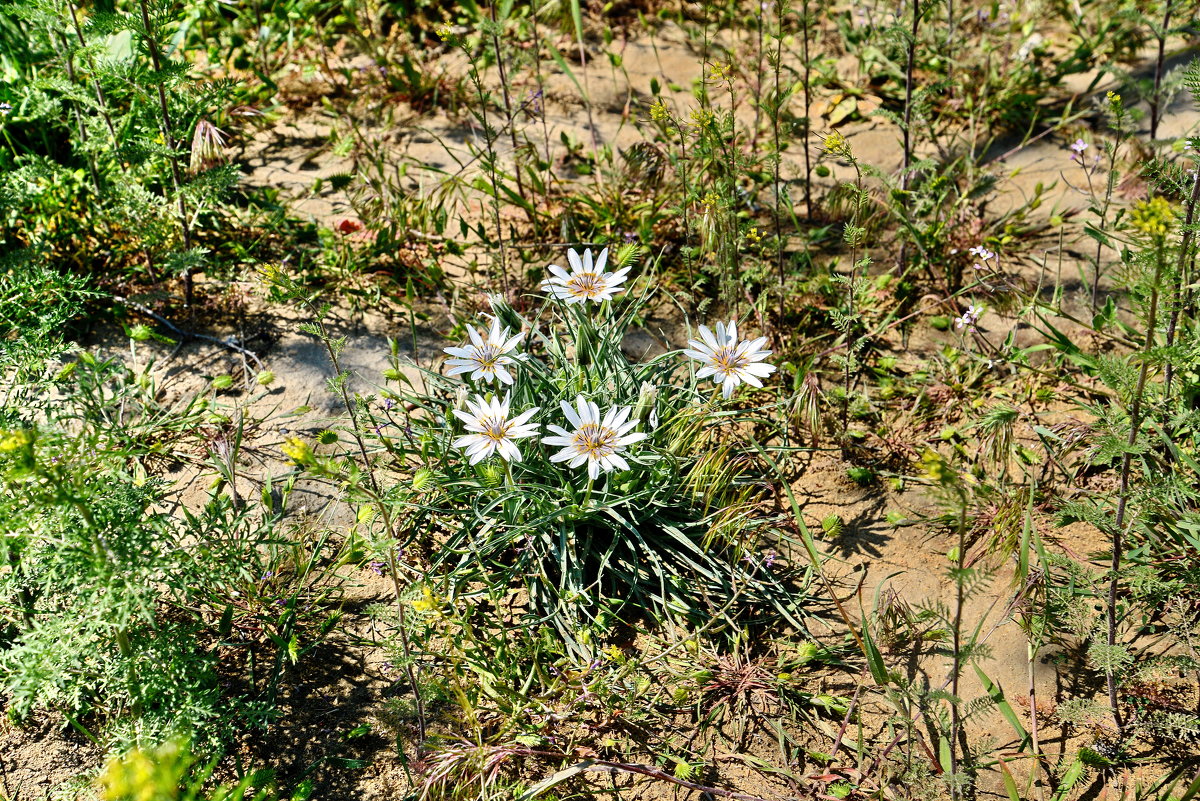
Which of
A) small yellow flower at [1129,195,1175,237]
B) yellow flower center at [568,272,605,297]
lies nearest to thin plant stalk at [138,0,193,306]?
yellow flower center at [568,272,605,297]

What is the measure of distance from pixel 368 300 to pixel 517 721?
5.62 feet

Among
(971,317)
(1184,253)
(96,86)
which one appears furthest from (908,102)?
(96,86)

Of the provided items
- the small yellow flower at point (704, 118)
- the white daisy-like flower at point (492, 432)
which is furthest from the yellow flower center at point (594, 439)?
the small yellow flower at point (704, 118)

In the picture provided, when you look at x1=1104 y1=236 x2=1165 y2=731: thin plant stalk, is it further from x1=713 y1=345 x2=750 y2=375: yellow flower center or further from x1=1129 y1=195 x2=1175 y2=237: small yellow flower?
x1=713 y1=345 x2=750 y2=375: yellow flower center

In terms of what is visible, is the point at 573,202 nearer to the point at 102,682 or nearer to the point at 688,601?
the point at 688,601

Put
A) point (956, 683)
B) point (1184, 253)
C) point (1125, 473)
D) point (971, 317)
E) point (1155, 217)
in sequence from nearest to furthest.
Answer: point (1155, 217)
point (1184, 253)
point (1125, 473)
point (956, 683)
point (971, 317)

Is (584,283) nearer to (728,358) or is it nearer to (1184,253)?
(728,358)

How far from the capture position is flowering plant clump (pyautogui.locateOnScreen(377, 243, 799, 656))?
103 inches

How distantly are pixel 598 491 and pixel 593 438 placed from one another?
252 millimetres

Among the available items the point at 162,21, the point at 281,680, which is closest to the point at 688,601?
the point at 281,680

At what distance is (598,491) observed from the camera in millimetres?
2686

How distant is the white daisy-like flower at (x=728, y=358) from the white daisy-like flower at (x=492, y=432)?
0.49 metres

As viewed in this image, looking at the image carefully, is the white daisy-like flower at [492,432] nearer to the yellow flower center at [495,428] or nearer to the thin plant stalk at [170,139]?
the yellow flower center at [495,428]

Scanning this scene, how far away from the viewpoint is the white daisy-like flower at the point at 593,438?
2.44 meters
